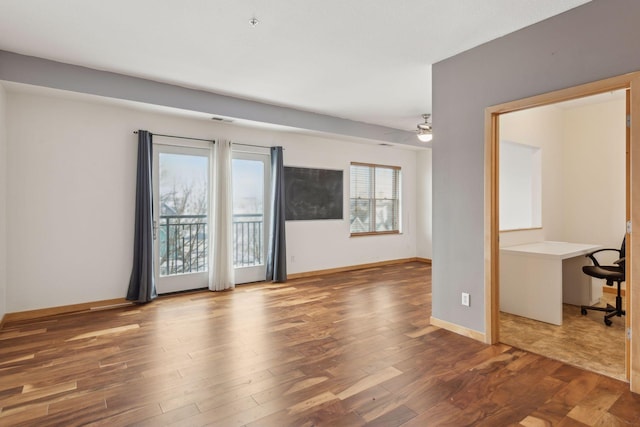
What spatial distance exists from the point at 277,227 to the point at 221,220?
0.92 m

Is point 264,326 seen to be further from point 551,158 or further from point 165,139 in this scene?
point 551,158

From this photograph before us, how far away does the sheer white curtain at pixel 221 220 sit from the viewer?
5.14 metres

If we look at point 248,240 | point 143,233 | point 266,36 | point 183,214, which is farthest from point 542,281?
point 143,233

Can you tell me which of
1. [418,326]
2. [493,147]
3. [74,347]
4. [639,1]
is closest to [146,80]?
[74,347]

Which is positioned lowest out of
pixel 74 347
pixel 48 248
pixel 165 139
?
pixel 74 347

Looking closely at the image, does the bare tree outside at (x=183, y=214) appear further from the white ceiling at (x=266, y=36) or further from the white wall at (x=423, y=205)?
the white wall at (x=423, y=205)

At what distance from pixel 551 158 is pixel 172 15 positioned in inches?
210

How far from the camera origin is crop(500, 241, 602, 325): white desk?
11.9ft

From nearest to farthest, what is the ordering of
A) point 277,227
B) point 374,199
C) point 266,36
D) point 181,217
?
point 266,36
point 181,217
point 277,227
point 374,199

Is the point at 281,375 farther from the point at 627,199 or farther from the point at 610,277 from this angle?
the point at 610,277

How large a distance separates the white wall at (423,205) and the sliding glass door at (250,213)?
3.78 m

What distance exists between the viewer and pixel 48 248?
159 inches

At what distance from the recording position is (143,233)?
14.7 ft

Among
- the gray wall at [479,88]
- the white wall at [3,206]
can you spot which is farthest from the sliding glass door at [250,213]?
the gray wall at [479,88]
